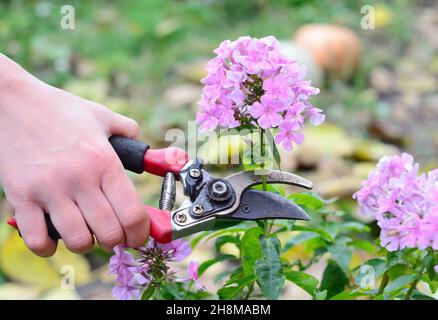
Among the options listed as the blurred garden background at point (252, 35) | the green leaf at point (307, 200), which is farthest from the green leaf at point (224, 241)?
the blurred garden background at point (252, 35)

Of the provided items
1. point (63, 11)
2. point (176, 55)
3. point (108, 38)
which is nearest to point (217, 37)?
point (176, 55)

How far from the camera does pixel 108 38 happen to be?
4211 mm

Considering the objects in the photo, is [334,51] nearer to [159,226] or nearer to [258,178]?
[258,178]

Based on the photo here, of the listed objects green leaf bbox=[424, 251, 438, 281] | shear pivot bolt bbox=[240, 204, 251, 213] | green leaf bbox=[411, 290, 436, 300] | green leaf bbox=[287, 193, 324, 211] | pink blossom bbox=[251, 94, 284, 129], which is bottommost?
green leaf bbox=[411, 290, 436, 300]

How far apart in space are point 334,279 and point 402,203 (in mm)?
381

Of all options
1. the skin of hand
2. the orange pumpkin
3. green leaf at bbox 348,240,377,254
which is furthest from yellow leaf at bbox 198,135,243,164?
the skin of hand

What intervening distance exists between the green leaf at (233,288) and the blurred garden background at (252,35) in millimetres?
1035

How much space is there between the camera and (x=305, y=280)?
1.52m

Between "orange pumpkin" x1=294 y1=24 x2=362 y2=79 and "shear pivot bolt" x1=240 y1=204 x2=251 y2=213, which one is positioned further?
"orange pumpkin" x1=294 y1=24 x2=362 y2=79

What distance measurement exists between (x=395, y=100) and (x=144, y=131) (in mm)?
1382

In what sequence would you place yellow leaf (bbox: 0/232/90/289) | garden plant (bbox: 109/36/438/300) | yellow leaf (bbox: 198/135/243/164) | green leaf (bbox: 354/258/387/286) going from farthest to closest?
yellow leaf (bbox: 198/135/243/164) → yellow leaf (bbox: 0/232/90/289) → green leaf (bbox: 354/258/387/286) → garden plant (bbox: 109/36/438/300)

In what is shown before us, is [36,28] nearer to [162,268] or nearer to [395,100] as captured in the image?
[395,100]

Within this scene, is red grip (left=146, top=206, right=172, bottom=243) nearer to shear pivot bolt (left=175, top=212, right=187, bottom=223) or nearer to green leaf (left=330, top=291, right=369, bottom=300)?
shear pivot bolt (left=175, top=212, right=187, bottom=223)

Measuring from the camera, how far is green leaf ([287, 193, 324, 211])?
1.63 m
